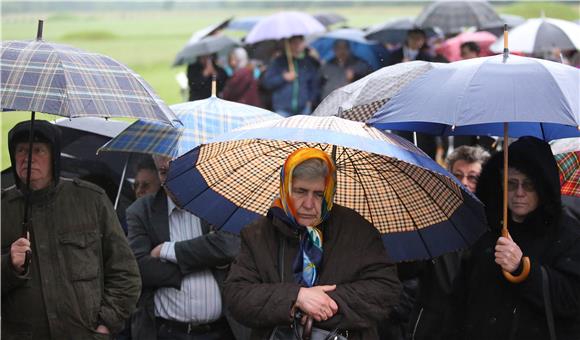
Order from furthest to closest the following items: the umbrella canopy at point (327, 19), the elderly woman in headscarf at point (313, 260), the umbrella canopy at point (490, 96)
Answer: the umbrella canopy at point (327, 19) → the umbrella canopy at point (490, 96) → the elderly woman in headscarf at point (313, 260)

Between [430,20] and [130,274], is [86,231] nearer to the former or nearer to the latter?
[130,274]

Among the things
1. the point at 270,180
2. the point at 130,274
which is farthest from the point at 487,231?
the point at 130,274

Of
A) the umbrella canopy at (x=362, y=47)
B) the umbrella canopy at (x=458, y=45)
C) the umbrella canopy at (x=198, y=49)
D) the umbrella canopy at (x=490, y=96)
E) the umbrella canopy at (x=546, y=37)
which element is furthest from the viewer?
the umbrella canopy at (x=362, y=47)

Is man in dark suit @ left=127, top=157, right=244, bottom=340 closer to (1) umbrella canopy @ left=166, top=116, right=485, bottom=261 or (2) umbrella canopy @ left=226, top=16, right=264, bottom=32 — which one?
(1) umbrella canopy @ left=166, top=116, right=485, bottom=261

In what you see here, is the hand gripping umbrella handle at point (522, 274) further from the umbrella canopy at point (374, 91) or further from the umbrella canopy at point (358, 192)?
the umbrella canopy at point (374, 91)

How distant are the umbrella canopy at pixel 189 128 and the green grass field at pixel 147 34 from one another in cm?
529

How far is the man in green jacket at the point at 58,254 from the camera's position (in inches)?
188

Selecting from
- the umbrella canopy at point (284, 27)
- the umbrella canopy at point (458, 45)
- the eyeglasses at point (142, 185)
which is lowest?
the umbrella canopy at point (458, 45)

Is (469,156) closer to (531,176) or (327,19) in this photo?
(531,176)

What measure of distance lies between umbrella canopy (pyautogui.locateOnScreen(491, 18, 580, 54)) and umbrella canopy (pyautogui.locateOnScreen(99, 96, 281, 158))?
6181mm

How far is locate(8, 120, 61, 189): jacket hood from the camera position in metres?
4.86

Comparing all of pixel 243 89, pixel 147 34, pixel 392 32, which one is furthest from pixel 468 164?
pixel 147 34

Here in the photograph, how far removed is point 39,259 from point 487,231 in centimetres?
225

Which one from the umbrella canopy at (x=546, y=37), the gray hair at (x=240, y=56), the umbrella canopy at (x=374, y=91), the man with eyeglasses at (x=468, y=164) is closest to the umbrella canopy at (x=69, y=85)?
the umbrella canopy at (x=374, y=91)
